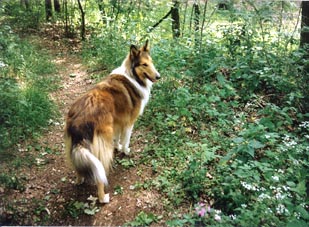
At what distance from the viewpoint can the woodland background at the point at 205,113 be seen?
9.86ft

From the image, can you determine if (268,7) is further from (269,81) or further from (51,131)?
(51,131)

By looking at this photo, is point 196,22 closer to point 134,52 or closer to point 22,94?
point 134,52

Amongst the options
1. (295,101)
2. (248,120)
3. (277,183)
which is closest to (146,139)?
(248,120)

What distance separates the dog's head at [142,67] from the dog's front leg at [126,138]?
A: 579 millimetres

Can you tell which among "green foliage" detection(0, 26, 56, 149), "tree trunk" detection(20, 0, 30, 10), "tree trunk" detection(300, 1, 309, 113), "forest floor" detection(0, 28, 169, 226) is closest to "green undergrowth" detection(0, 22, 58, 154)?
"green foliage" detection(0, 26, 56, 149)

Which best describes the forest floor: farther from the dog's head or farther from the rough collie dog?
the dog's head

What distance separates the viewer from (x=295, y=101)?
4.53 meters

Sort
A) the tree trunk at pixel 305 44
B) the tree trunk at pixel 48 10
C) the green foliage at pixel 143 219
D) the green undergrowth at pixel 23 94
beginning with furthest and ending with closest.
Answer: the tree trunk at pixel 48 10, the tree trunk at pixel 305 44, the green undergrowth at pixel 23 94, the green foliage at pixel 143 219

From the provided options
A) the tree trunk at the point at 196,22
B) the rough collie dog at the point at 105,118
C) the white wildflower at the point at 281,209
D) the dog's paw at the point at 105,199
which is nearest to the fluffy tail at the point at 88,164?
the rough collie dog at the point at 105,118

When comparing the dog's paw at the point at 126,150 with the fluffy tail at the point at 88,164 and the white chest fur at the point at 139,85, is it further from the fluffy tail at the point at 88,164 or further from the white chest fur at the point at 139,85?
the fluffy tail at the point at 88,164

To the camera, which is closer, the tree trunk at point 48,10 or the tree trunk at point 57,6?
the tree trunk at point 48,10

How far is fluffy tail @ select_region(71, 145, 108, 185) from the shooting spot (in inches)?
Answer: 116

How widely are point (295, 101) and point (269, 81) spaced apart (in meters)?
0.51

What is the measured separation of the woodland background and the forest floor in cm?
3
